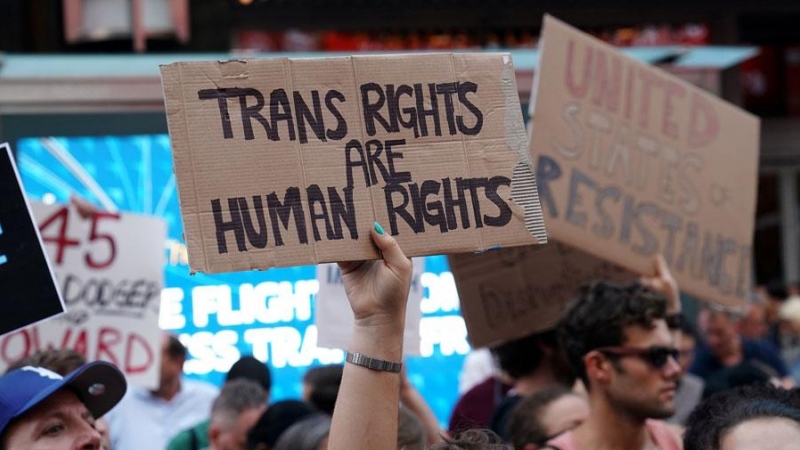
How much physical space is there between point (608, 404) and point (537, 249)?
1130 mm

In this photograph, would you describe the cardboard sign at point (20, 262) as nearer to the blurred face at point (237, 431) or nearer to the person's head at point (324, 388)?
the blurred face at point (237, 431)

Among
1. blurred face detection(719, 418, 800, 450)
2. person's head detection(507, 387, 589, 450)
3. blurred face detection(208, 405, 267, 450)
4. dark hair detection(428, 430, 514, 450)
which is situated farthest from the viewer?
blurred face detection(208, 405, 267, 450)

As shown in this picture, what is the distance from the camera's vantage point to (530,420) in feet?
16.3

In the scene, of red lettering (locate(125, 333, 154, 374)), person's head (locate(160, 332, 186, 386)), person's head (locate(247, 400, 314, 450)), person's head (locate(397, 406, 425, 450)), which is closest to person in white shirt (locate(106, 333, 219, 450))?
person's head (locate(160, 332, 186, 386))

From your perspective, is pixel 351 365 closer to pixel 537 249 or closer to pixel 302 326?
pixel 537 249

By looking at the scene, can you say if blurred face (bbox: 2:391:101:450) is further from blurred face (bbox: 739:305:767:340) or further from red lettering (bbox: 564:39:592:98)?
blurred face (bbox: 739:305:767:340)

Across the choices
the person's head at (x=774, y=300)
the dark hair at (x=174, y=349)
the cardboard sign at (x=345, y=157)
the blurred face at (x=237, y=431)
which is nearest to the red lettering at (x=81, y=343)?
the blurred face at (x=237, y=431)

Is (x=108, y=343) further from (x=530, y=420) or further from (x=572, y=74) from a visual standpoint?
(x=572, y=74)

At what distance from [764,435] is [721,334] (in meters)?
5.97

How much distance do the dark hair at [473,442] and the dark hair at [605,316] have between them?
65.6 inches

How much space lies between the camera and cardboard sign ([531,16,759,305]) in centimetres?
521

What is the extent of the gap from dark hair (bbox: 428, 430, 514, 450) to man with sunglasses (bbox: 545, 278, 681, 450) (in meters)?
1.30

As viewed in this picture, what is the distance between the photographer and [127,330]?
19.6ft

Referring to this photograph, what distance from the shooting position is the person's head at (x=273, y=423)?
5.27 meters
